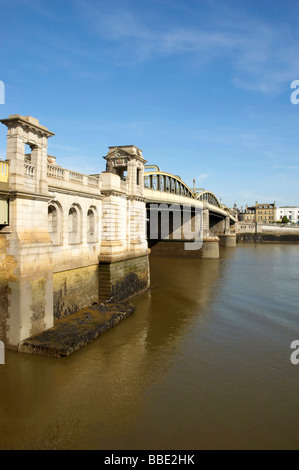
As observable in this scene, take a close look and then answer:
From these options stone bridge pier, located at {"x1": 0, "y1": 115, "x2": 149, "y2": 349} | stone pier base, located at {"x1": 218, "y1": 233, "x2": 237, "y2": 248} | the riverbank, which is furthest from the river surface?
the riverbank

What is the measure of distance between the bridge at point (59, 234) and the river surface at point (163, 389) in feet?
7.86

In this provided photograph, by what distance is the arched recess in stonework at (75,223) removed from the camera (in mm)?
17750

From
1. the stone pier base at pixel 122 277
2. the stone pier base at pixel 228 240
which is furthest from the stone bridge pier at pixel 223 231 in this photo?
the stone pier base at pixel 122 277

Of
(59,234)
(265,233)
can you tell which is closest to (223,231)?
(265,233)

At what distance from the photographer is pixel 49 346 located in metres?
12.1

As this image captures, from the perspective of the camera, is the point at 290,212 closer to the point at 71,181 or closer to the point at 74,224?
the point at 74,224

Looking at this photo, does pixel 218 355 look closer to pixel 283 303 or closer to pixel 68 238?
pixel 68 238

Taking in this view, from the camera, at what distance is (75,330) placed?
1384 centimetres

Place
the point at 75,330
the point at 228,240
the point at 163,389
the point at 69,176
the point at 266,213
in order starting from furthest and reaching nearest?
1. the point at 266,213
2. the point at 228,240
3. the point at 69,176
4. the point at 75,330
5. the point at 163,389

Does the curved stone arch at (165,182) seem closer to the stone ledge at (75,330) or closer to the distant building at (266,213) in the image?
the stone ledge at (75,330)

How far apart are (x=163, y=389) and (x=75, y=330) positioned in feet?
16.3

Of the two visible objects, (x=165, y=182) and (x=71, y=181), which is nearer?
(x=71, y=181)
